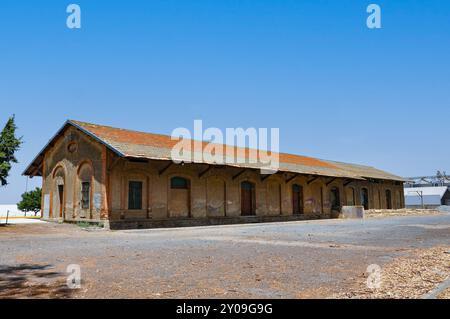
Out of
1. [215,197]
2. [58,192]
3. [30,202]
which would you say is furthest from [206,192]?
[30,202]

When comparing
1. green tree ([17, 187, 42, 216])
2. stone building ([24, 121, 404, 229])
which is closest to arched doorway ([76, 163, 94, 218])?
stone building ([24, 121, 404, 229])

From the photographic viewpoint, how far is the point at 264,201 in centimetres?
2489

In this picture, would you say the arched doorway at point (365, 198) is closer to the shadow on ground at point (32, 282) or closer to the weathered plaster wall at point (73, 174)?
the weathered plaster wall at point (73, 174)

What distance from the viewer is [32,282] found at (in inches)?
214

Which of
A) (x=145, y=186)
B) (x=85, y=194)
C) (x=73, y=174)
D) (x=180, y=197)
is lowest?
(x=180, y=197)

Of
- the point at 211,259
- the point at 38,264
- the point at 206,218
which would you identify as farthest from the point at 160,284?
the point at 206,218

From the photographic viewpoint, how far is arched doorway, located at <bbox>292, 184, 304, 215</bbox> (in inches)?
1073

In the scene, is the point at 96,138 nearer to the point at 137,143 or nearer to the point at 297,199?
the point at 137,143

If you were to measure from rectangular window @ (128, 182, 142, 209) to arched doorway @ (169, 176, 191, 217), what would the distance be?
1.71 metres

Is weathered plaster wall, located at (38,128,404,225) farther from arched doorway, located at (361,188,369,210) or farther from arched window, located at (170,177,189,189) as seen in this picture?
arched doorway, located at (361,188,369,210)

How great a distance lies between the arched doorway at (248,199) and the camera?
934 inches

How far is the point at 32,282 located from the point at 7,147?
14.8 m

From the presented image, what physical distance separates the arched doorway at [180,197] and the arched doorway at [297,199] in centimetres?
945
